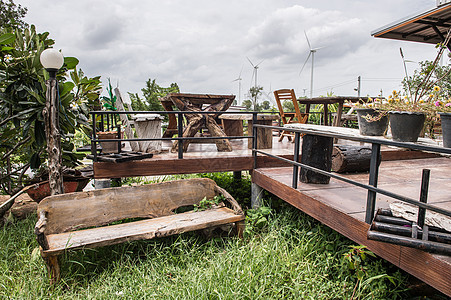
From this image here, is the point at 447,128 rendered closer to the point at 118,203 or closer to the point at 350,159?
the point at 350,159

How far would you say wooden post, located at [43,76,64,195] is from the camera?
9.20 ft

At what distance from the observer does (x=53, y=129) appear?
282 centimetres

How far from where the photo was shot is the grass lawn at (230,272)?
2.08 metres

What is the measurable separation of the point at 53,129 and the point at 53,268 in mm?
1293

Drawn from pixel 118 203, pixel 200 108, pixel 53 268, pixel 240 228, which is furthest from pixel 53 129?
pixel 240 228

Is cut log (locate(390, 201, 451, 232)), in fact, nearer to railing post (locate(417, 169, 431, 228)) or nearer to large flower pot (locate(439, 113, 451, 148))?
railing post (locate(417, 169, 431, 228))

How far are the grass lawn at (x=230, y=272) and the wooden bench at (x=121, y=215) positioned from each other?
8.3 inches

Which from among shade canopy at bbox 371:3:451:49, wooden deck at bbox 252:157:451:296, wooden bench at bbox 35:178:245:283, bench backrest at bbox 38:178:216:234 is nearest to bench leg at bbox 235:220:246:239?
wooden bench at bbox 35:178:245:283

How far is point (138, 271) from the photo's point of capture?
7.93ft

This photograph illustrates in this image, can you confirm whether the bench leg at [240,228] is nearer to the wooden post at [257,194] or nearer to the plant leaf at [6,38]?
the wooden post at [257,194]

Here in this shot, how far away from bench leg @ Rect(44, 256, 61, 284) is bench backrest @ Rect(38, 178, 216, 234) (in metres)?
0.50

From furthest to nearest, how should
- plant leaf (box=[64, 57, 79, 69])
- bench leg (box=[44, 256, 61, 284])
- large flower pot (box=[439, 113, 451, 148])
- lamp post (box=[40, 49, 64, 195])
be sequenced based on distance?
plant leaf (box=[64, 57, 79, 69]) < lamp post (box=[40, 49, 64, 195]) < bench leg (box=[44, 256, 61, 284]) < large flower pot (box=[439, 113, 451, 148])

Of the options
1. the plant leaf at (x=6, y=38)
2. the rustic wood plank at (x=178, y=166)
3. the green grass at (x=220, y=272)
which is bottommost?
the green grass at (x=220, y=272)

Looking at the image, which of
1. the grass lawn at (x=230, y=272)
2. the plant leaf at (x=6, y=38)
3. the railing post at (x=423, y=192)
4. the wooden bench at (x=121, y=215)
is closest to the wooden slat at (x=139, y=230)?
the wooden bench at (x=121, y=215)
